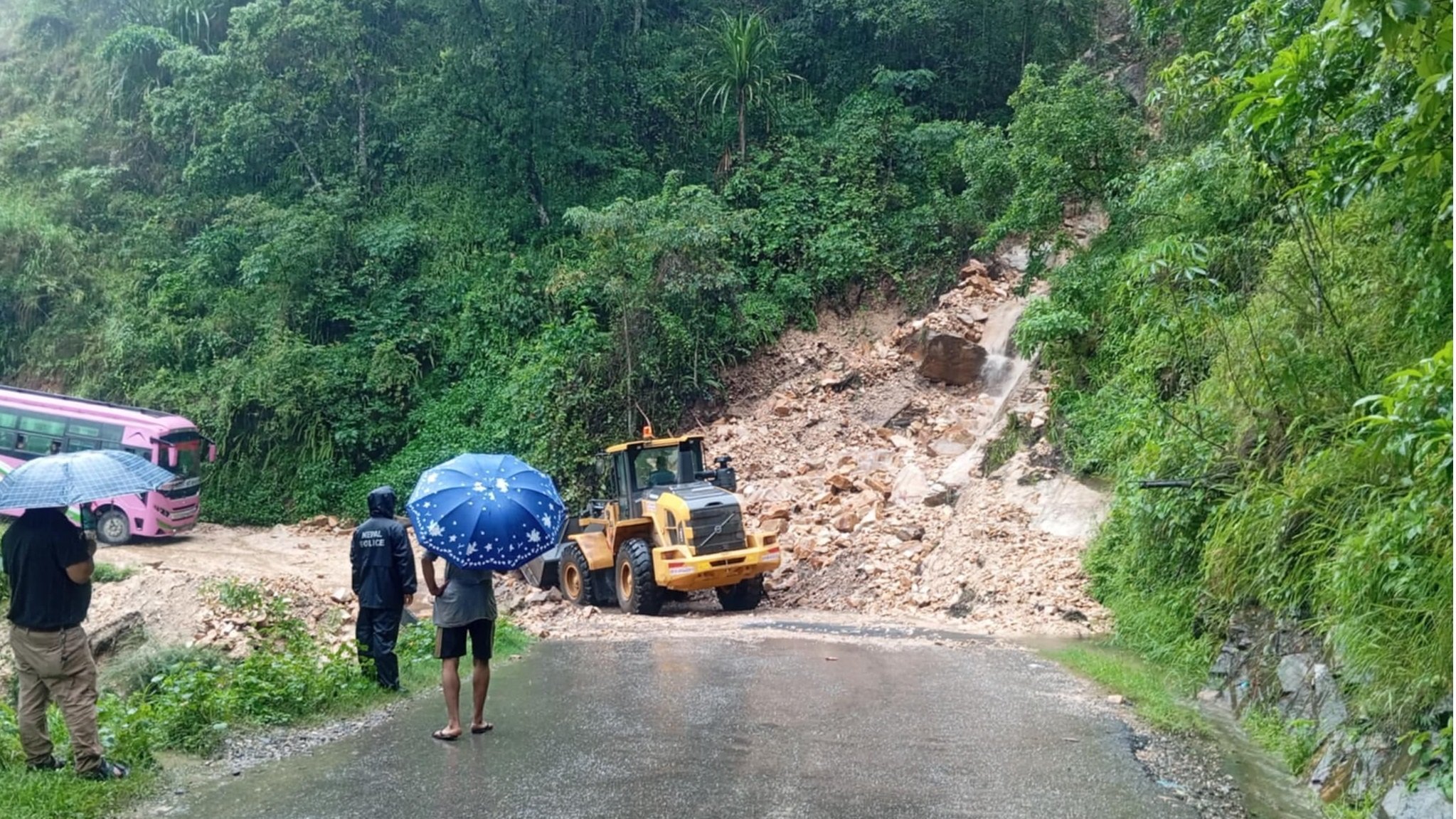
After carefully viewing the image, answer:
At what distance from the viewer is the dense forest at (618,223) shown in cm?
1082

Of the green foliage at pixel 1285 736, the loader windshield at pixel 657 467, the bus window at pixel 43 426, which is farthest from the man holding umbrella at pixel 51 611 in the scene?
the bus window at pixel 43 426

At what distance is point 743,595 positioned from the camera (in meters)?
14.6

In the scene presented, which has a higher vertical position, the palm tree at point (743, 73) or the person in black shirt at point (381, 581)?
the palm tree at point (743, 73)

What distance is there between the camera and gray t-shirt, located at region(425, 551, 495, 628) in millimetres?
6719

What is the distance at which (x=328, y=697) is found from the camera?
7555 mm

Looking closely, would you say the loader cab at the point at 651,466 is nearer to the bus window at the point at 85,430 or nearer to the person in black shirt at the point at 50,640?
the person in black shirt at the point at 50,640

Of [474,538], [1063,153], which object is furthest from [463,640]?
[1063,153]

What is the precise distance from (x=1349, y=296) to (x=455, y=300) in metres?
20.3

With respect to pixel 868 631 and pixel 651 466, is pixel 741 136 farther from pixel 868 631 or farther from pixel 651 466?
pixel 868 631

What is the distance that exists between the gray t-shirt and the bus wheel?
16.7m

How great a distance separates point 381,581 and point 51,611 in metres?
2.49

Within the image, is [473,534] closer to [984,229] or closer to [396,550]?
[396,550]

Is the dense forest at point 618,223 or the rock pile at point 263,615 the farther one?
the rock pile at point 263,615

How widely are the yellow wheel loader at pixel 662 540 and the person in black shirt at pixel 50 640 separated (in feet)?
26.8
